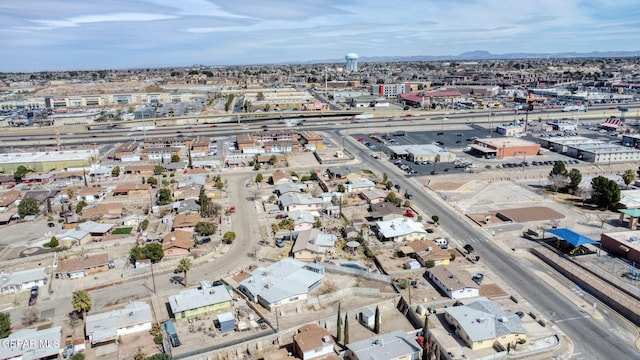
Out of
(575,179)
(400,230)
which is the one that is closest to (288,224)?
(400,230)

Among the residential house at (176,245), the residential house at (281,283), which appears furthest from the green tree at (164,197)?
the residential house at (281,283)

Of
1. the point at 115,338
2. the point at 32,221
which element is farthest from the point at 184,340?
the point at 32,221

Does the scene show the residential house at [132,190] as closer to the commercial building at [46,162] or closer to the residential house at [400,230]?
the commercial building at [46,162]

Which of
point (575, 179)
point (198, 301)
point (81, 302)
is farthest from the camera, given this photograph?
point (575, 179)

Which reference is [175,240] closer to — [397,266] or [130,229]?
[130,229]

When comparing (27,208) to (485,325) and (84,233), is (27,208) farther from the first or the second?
(485,325)
